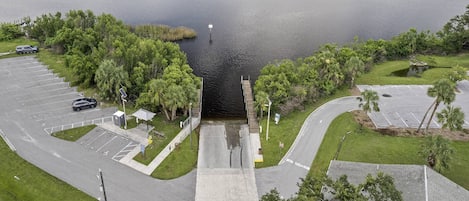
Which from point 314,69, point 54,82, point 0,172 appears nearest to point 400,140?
point 314,69

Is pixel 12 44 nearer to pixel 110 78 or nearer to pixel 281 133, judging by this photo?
pixel 110 78

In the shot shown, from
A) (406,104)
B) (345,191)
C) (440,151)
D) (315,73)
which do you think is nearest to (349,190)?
(345,191)

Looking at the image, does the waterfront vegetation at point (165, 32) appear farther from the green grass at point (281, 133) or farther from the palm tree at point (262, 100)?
the green grass at point (281, 133)

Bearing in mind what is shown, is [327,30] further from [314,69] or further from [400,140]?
[400,140]

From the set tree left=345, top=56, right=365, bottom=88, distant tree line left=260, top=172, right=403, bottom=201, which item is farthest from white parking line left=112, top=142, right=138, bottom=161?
tree left=345, top=56, right=365, bottom=88

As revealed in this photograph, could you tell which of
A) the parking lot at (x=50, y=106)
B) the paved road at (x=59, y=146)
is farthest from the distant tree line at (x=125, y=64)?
the paved road at (x=59, y=146)

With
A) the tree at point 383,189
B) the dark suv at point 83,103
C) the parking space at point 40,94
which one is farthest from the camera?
the dark suv at point 83,103

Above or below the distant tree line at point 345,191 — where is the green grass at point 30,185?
below
